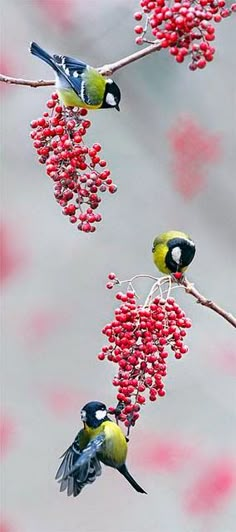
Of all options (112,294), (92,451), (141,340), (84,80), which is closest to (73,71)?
(84,80)

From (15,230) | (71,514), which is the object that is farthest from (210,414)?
(15,230)

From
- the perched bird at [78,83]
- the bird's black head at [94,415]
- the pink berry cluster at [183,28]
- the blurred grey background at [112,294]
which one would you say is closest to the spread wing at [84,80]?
the perched bird at [78,83]

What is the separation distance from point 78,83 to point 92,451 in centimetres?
34

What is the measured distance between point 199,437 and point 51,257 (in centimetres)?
35

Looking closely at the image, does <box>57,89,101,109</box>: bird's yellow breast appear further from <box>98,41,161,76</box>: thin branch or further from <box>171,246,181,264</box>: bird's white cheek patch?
<box>171,246,181,264</box>: bird's white cheek patch

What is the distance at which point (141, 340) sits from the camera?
67 cm

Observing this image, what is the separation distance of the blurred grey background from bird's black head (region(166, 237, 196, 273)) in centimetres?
32

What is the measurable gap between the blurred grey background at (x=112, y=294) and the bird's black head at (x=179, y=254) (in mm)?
318

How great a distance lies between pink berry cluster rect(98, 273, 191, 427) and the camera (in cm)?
66

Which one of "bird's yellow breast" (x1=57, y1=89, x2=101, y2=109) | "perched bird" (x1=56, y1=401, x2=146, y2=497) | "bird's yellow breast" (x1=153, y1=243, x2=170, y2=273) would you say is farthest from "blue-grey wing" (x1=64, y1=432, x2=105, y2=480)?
"bird's yellow breast" (x1=57, y1=89, x2=101, y2=109)

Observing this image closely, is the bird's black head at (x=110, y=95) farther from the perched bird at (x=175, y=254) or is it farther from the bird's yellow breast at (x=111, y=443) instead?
the bird's yellow breast at (x=111, y=443)

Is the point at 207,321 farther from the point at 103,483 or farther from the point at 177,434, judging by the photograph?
the point at 103,483

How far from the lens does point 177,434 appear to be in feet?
3.55

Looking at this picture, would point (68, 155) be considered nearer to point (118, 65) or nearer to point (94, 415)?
point (118, 65)
